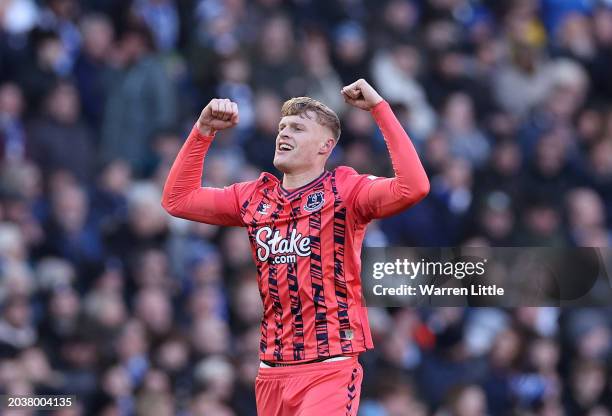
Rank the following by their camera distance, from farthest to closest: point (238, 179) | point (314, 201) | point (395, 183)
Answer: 1. point (238, 179)
2. point (314, 201)
3. point (395, 183)

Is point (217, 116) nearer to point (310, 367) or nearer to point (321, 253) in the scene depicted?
point (321, 253)

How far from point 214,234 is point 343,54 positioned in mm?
2777

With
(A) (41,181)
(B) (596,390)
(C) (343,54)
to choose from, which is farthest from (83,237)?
(B) (596,390)

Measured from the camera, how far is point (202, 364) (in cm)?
1056

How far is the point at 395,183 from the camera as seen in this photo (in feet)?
20.4

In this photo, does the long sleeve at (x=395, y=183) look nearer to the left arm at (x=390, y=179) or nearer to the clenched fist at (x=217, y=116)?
the left arm at (x=390, y=179)

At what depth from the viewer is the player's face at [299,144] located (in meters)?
6.63

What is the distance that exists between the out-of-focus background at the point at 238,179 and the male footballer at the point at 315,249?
3.85 metres
